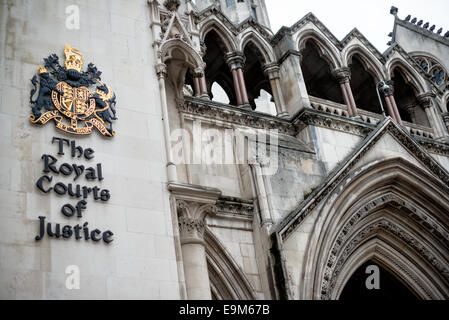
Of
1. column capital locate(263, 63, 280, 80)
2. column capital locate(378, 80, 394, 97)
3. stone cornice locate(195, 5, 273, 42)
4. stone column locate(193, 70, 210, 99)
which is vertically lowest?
stone column locate(193, 70, 210, 99)

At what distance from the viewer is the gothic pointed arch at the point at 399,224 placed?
16312mm

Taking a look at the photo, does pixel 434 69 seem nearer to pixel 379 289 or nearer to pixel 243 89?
pixel 243 89

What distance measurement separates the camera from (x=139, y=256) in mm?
9938

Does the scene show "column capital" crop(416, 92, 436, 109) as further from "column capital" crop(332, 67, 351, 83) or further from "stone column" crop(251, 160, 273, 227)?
"stone column" crop(251, 160, 273, 227)

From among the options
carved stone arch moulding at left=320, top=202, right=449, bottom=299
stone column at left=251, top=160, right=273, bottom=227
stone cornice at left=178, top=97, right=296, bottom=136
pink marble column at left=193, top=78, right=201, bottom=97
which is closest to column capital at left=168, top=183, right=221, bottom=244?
stone column at left=251, top=160, right=273, bottom=227

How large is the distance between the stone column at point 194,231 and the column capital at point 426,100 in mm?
11873

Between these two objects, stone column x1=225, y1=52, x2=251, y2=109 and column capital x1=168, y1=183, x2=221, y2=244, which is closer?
column capital x1=168, y1=183, x2=221, y2=244

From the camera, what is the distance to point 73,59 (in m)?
11.4

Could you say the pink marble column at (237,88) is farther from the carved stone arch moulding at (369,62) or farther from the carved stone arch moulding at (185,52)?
the carved stone arch moulding at (369,62)

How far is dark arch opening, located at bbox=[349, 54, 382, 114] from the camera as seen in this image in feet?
70.0

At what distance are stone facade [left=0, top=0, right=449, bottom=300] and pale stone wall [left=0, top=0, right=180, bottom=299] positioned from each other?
0.02 m
